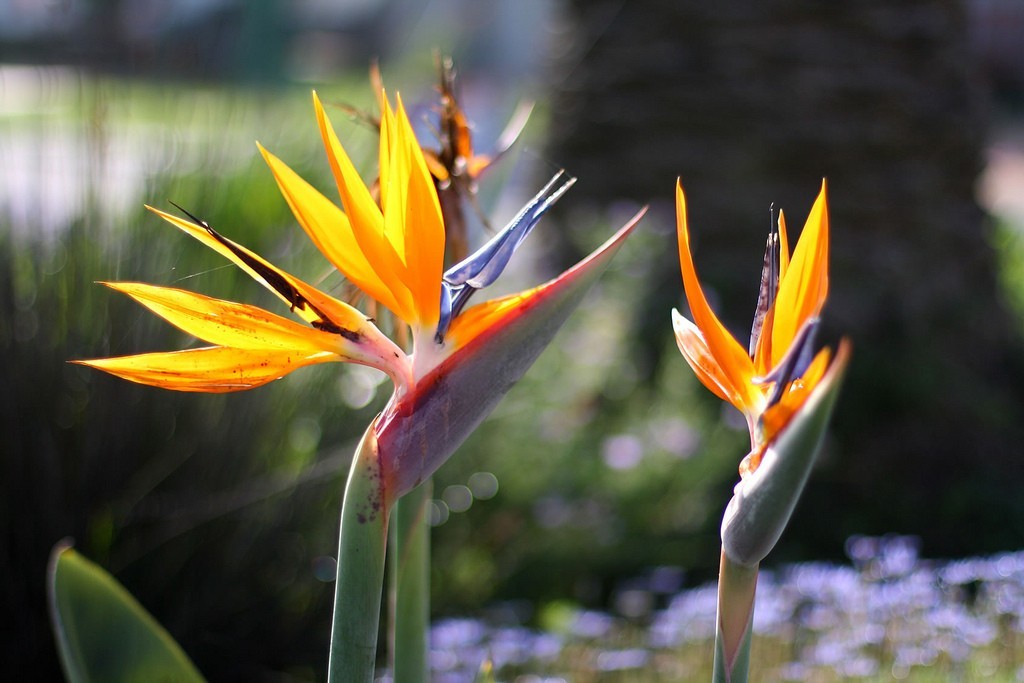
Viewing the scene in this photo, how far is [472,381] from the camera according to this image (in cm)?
65

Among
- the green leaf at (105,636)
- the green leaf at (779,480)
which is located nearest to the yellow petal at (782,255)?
the green leaf at (779,480)

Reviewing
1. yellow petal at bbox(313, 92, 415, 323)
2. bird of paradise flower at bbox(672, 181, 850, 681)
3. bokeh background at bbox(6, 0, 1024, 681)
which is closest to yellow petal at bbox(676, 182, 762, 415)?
bird of paradise flower at bbox(672, 181, 850, 681)

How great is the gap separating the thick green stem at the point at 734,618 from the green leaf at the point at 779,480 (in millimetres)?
12

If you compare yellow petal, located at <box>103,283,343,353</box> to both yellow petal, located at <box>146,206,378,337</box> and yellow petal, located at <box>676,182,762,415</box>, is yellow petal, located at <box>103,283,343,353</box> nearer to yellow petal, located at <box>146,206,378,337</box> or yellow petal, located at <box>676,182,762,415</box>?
yellow petal, located at <box>146,206,378,337</box>

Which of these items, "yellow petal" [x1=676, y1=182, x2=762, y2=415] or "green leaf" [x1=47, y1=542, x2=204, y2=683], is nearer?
"yellow petal" [x1=676, y1=182, x2=762, y2=415]

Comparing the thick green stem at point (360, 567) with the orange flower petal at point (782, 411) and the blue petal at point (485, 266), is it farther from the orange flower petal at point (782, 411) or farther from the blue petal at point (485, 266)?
the orange flower petal at point (782, 411)

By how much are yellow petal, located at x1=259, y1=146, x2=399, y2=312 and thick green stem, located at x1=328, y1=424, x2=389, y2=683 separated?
0.09m

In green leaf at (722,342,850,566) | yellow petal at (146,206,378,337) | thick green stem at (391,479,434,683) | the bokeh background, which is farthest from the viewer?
the bokeh background

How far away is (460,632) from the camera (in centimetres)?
188

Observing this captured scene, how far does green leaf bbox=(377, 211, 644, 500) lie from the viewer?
65 centimetres

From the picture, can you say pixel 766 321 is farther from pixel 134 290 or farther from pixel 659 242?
pixel 659 242

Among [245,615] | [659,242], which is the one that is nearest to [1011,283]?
[659,242]

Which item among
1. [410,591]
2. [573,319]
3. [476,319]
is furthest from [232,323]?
[573,319]

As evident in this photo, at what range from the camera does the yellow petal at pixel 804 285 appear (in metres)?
0.66
